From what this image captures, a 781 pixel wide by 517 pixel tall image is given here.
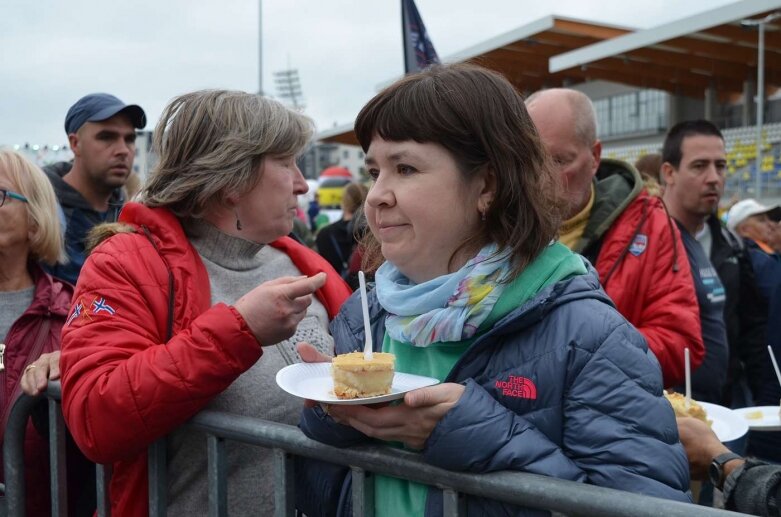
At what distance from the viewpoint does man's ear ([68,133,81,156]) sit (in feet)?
17.0

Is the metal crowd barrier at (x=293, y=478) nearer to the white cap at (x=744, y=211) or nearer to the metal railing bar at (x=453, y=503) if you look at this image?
the metal railing bar at (x=453, y=503)

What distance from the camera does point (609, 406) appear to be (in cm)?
155

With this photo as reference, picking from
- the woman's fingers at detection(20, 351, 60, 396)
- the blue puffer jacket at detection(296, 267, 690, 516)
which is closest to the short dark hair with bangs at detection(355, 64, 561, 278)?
the blue puffer jacket at detection(296, 267, 690, 516)

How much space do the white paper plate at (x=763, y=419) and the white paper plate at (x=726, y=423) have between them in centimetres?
4

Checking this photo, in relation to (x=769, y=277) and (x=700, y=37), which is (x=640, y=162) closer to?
(x=769, y=277)

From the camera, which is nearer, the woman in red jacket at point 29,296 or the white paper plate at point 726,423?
the white paper plate at point 726,423

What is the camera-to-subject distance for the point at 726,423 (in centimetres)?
278

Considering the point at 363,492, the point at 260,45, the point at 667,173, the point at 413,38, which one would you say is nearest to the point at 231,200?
the point at 363,492

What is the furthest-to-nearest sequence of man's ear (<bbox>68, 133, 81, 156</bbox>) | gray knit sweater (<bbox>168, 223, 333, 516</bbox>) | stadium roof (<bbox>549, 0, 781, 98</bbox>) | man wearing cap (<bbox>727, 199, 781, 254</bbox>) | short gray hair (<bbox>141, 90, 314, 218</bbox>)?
stadium roof (<bbox>549, 0, 781, 98</bbox>)
man wearing cap (<bbox>727, 199, 781, 254</bbox>)
man's ear (<bbox>68, 133, 81, 156</bbox>)
short gray hair (<bbox>141, 90, 314, 218</bbox>)
gray knit sweater (<bbox>168, 223, 333, 516</bbox>)

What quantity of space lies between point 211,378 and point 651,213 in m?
2.26

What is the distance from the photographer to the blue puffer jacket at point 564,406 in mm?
1522

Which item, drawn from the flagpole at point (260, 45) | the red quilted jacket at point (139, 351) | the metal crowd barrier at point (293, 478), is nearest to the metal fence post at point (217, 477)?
the metal crowd barrier at point (293, 478)

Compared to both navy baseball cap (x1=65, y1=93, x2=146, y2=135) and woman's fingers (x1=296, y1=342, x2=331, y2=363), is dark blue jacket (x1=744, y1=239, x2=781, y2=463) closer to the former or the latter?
woman's fingers (x1=296, y1=342, x2=331, y2=363)

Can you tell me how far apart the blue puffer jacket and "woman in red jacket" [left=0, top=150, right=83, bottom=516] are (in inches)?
62.4
